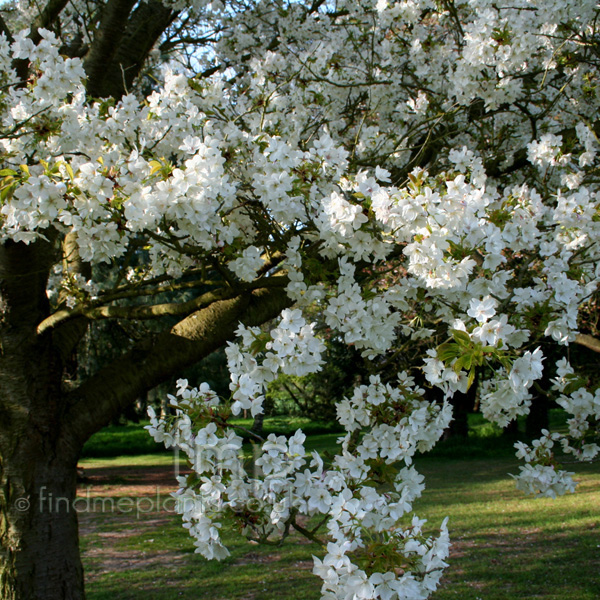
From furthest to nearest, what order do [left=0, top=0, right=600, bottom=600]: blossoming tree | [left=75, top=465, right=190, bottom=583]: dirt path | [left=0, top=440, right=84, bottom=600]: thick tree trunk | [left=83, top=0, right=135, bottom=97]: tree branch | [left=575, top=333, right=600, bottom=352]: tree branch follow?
[left=75, top=465, right=190, bottom=583]: dirt path
[left=83, top=0, right=135, bottom=97]: tree branch
[left=575, top=333, right=600, bottom=352]: tree branch
[left=0, top=440, right=84, bottom=600]: thick tree trunk
[left=0, top=0, right=600, bottom=600]: blossoming tree

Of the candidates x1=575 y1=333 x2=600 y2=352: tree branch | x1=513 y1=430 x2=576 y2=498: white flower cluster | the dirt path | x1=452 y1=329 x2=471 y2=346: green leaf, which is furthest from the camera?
the dirt path

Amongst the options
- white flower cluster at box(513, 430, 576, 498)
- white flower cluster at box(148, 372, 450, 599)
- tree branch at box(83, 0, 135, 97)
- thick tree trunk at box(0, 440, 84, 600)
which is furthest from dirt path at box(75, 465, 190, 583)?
tree branch at box(83, 0, 135, 97)

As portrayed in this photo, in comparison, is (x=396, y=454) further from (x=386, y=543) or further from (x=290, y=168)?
(x=290, y=168)

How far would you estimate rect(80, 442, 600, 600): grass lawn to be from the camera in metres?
5.24

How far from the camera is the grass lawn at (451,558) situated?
5.24 m

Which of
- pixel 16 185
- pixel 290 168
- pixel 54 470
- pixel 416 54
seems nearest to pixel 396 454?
pixel 290 168

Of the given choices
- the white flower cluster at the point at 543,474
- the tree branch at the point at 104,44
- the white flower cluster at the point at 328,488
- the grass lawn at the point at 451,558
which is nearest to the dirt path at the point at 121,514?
the grass lawn at the point at 451,558

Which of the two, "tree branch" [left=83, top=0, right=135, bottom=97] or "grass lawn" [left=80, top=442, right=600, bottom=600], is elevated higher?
"tree branch" [left=83, top=0, right=135, bottom=97]

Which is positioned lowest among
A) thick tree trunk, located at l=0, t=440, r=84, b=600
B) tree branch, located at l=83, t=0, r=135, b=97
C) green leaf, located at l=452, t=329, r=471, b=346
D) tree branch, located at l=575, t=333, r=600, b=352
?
thick tree trunk, located at l=0, t=440, r=84, b=600

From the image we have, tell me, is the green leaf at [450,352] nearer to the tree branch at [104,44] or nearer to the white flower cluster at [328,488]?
the white flower cluster at [328,488]

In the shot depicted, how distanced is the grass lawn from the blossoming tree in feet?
7.27

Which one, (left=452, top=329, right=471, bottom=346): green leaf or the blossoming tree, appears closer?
(left=452, top=329, right=471, bottom=346): green leaf

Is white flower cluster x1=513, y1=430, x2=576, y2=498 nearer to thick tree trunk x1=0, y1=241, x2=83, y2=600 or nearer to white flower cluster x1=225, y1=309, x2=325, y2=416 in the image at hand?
white flower cluster x1=225, y1=309, x2=325, y2=416

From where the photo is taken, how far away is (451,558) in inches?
243
